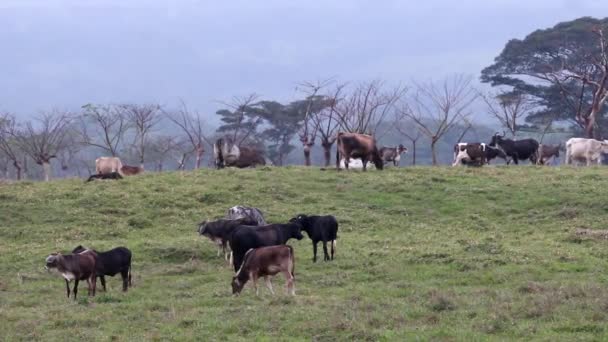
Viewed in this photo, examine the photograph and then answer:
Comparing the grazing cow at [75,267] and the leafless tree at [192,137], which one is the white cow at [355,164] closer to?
the leafless tree at [192,137]

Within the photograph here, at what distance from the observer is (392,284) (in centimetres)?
1647

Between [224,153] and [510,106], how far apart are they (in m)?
23.2

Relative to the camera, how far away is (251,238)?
1786 centimetres

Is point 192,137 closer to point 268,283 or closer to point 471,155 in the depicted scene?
point 471,155

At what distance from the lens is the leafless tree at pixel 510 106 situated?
52.4 m

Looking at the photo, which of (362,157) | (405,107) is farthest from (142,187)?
(405,107)

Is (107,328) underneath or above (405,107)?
Answer: underneath

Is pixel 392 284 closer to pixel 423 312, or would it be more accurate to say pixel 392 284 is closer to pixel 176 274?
pixel 423 312

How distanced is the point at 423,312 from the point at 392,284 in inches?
116

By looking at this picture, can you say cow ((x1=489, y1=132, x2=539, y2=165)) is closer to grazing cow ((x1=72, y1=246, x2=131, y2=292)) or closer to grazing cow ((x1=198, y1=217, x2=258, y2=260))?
grazing cow ((x1=198, y1=217, x2=258, y2=260))

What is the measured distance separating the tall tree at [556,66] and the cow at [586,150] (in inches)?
536

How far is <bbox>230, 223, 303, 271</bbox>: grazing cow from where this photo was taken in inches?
702

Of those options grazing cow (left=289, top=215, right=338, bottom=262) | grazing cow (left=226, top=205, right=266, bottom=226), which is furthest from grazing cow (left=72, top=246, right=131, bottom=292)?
grazing cow (left=226, top=205, right=266, bottom=226)

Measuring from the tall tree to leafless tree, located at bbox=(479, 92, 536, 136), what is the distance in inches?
27.6
